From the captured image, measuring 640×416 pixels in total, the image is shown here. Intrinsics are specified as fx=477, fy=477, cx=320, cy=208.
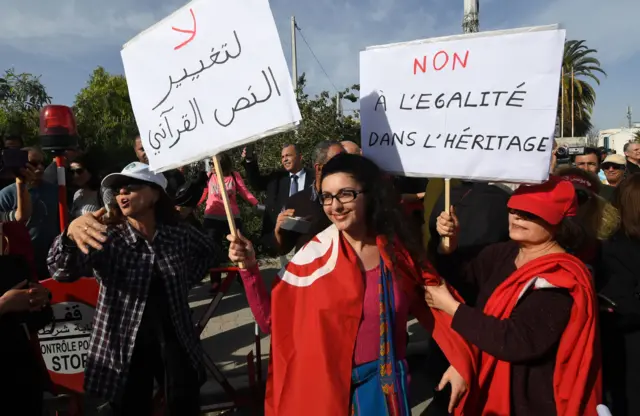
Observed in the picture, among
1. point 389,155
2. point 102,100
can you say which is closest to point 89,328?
point 389,155

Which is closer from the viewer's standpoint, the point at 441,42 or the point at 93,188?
the point at 441,42

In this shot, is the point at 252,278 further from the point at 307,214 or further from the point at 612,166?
the point at 612,166

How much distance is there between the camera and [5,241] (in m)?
2.18

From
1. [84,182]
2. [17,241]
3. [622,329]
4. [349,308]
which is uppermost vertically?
[84,182]

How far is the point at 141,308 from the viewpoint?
7.72 ft

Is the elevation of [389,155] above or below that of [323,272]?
above

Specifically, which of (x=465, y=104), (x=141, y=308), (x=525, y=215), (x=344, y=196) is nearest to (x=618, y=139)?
(x=465, y=104)

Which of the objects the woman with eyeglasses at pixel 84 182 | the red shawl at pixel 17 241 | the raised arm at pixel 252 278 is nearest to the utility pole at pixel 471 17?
the woman with eyeglasses at pixel 84 182

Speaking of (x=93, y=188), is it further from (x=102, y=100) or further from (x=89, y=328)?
(x=102, y=100)

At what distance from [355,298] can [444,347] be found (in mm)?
461

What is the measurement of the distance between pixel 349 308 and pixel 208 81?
42.4 inches

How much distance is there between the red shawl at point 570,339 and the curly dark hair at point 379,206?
15.5 inches

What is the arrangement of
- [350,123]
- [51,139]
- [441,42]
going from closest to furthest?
[441,42] < [51,139] < [350,123]

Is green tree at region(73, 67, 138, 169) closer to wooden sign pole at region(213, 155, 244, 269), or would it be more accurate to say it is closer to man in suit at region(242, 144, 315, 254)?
man in suit at region(242, 144, 315, 254)
